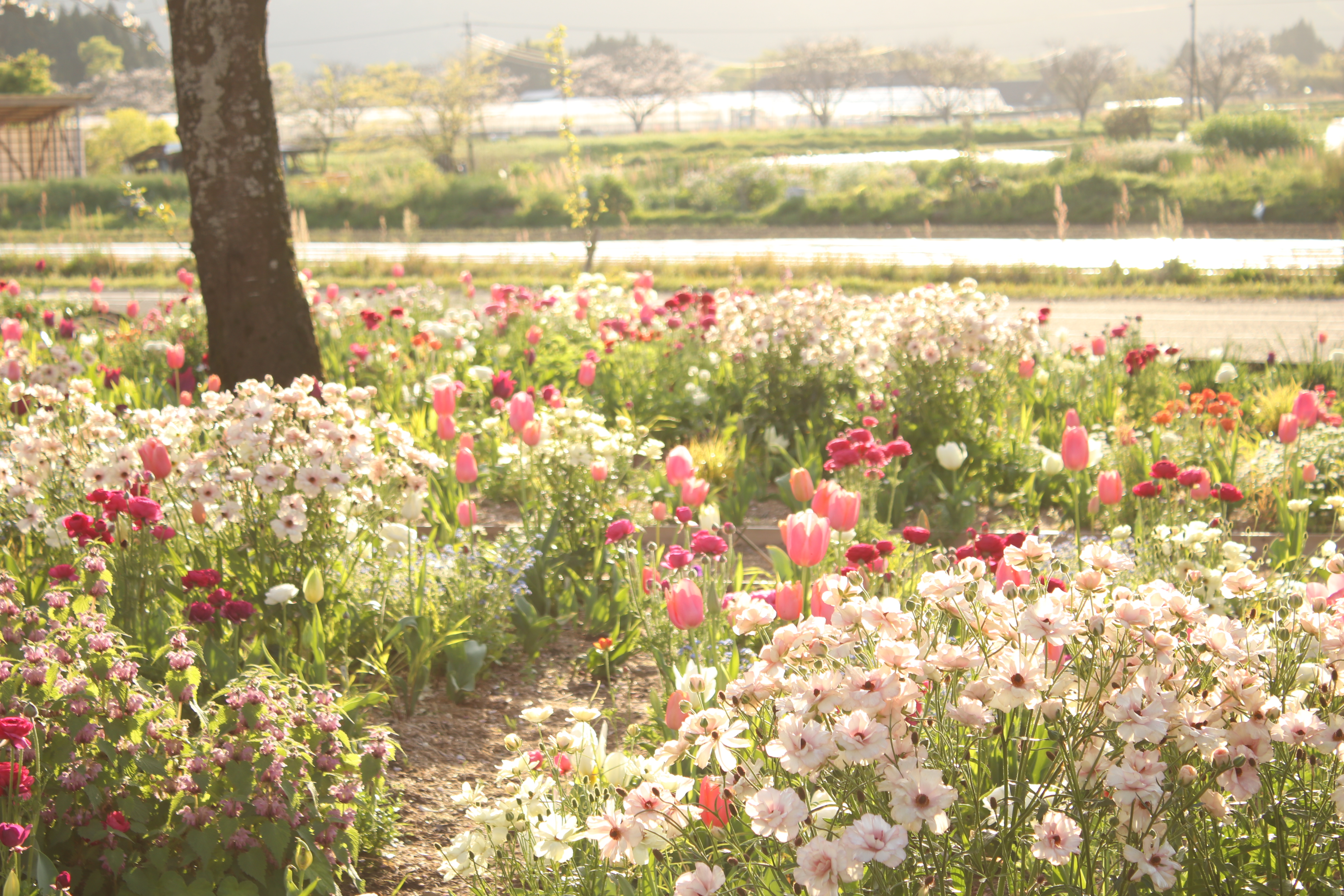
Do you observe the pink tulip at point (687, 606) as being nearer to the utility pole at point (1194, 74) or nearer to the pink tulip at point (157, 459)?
the pink tulip at point (157, 459)

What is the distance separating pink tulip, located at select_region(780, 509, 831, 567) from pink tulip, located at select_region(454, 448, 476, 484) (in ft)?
4.94

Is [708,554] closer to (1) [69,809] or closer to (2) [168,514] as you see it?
(1) [69,809]

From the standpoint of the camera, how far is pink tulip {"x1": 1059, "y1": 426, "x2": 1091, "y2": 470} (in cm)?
345

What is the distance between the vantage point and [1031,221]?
22.2m

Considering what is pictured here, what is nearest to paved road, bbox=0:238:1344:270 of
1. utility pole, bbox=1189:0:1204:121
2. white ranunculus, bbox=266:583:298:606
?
white ranunculus, bbox=266:583:298:606

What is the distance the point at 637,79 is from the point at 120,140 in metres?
37.2

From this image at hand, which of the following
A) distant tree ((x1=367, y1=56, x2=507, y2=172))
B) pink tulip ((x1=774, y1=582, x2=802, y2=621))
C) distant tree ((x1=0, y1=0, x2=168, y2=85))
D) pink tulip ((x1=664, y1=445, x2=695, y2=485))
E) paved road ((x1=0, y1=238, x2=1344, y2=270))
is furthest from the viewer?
distant tree ((x1=0, y1=0, x2=168, y2=85))

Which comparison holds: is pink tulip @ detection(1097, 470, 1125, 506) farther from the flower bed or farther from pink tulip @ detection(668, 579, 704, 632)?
pink tulip @ detection(668, 579, 704, 632)

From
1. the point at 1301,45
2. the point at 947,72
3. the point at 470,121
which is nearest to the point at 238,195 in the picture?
the point at 470,121

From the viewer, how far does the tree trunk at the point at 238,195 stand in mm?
5016

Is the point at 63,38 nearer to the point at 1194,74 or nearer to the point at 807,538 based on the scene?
the point at 1194,74

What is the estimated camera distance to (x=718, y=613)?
2730 millimetres

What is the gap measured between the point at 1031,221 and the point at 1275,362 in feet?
54.9

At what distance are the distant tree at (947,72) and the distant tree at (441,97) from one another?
36.2 m
